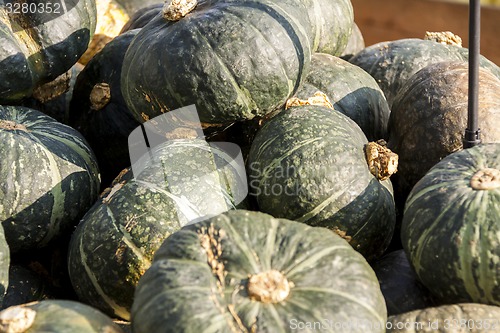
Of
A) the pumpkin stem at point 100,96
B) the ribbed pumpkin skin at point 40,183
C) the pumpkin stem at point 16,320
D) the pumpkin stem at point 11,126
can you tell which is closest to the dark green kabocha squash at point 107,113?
the pumpkin stem at point 100,96

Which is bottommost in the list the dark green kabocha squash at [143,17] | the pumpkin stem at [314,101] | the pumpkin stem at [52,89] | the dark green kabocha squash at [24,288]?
the dark green kabocha squash at [24,288]

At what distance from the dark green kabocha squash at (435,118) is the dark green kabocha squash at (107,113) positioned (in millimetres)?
1148

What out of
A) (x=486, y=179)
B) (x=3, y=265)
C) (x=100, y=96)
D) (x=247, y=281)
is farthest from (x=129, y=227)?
(x=486, y=179)

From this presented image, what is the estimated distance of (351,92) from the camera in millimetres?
3043

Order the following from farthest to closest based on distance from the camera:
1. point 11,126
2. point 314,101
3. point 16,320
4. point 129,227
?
point 314,101, point 11,126, point 129,227, point 16,320

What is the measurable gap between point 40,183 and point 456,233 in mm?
1431

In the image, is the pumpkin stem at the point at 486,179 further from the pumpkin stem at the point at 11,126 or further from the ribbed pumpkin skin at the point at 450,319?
the pumpkin stem at the point at 11,126

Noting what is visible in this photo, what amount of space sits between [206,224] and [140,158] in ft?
2.58

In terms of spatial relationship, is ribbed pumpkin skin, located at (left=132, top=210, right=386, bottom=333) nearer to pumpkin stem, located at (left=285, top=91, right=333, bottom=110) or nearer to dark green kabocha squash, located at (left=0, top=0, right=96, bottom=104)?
pumpkin stem, located at (left=285, top=91, right=333, bottom=110)

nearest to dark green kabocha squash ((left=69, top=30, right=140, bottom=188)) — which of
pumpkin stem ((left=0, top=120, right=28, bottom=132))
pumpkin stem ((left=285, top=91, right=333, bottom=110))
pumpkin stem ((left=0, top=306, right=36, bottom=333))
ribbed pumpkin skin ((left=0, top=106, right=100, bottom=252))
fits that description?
ribbed pumpkin skin ((left=0, top=106, right=100, bottom=252))

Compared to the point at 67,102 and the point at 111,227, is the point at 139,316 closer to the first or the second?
the point at 111,227

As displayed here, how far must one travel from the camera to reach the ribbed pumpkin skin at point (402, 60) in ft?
10.9

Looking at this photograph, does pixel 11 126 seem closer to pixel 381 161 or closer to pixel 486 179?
pixel 381 161

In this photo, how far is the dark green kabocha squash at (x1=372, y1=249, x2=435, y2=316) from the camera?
232cm
